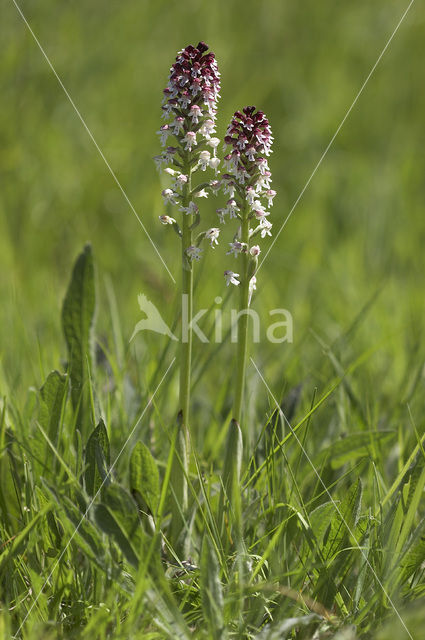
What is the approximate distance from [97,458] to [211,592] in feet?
1.67

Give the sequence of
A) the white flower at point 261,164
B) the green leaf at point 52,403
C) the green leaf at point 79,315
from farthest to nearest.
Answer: the green leaf at point 79,315 → the green leaf at point 52,403 → the white flower at point 261,164

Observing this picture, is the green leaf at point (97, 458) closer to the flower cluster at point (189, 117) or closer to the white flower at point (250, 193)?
the flower cluster at point (189, 117)

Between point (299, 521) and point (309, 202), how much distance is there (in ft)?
12.8

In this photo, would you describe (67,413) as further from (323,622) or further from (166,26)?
(166,26)

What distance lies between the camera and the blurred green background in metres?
3.69

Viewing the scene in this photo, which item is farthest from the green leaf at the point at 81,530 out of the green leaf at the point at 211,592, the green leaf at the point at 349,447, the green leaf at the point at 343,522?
the green leaf at the point at 349,447

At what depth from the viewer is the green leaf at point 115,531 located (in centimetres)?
177

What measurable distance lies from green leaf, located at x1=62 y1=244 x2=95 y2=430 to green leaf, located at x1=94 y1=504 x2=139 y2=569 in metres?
0.77

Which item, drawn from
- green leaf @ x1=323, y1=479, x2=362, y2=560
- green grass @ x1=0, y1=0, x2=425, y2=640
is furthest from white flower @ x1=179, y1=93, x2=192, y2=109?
green leaf @ x1=323, y1=479, x2=362, y2=560

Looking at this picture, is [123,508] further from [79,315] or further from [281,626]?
[79,315]

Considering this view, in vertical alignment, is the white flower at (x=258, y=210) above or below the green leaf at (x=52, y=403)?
above

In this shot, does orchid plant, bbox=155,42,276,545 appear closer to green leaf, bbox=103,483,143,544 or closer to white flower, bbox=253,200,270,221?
white flower, bbox=253,200,270,221

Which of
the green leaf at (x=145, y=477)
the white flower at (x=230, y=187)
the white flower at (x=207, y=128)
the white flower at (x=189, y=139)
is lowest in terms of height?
the green leaf at (x=145, y=477)

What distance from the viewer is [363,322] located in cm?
369
